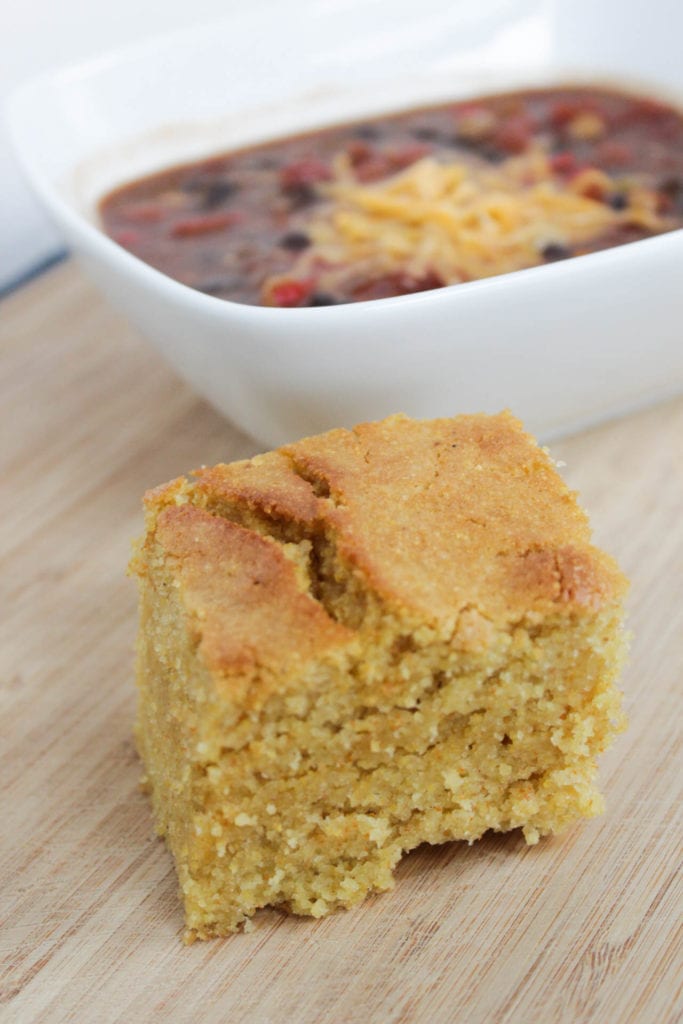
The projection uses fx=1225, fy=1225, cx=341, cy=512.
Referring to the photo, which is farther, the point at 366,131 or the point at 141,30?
the point at 141,30

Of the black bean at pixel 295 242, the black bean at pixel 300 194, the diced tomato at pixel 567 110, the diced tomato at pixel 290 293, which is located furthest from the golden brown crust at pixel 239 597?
the diced tomato at pixel 567 110

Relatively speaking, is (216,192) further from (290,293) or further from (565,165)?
(565,165)

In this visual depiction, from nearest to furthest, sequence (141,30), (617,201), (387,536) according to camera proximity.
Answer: (387,536) < (617,201) < (141,30)

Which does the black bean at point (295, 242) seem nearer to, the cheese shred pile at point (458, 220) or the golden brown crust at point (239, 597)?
the cheese shred pile at point (458, 220)

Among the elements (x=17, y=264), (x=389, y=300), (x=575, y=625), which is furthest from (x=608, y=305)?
(x=17, y=264)

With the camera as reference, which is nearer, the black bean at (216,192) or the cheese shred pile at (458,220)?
the cheese shred pile at (458,220)

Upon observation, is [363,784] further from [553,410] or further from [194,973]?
[553,410]

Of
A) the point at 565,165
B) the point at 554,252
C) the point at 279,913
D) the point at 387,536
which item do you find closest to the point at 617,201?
the point at 565,165
